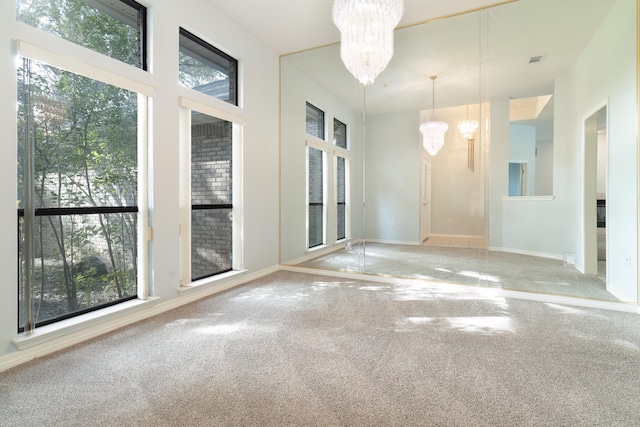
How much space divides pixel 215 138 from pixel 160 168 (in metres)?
0.92

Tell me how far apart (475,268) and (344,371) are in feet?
7.89

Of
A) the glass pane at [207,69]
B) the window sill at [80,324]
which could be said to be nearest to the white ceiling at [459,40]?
the glass pane at [207,69]

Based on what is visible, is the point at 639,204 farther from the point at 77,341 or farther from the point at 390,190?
the point at 77,341

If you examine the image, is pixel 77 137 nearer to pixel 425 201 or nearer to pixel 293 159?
pixel 293 159

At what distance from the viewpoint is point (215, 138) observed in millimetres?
3594

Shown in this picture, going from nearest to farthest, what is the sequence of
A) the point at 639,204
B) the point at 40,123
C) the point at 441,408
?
the point at 441,408 < the point at 40,123 < the point at 639,204

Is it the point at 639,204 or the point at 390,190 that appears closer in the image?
the point at 639,204

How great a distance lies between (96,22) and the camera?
7.97ft

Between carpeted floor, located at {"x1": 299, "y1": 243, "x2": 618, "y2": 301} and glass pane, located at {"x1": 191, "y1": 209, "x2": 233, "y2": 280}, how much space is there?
146 cm

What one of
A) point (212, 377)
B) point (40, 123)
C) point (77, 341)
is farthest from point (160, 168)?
point (212, 377)

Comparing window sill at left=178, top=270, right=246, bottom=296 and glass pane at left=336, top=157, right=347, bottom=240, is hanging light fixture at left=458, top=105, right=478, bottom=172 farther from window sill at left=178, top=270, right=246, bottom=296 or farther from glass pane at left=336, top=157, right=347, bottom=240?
window sill at left=178, top=270, right=246, bottom=296

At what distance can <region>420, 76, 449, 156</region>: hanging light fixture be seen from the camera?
12.0 feet

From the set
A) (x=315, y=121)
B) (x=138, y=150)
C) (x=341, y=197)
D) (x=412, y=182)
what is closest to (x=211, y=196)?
(x=138, y=150)

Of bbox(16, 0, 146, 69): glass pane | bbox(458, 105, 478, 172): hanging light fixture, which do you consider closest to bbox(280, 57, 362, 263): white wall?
bbox(458, 105, 478, 172): hanging light fixture
